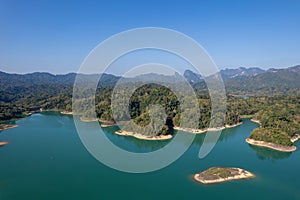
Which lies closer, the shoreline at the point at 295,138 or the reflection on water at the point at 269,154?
the reflection on water at the point at 269,154

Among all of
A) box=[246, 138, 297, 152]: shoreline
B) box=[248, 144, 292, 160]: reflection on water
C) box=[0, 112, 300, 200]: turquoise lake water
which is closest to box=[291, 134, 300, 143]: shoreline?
box=[246, 138, 297, 152]: shoreline

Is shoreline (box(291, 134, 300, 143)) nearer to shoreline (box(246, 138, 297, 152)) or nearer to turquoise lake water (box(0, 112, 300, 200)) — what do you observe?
shoreline (box(246, 138, 297, 152))

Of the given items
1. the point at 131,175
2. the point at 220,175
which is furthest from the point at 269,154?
the point at 131,175

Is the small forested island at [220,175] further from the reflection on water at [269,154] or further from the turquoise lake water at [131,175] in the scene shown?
the reflection on water at [269,154]

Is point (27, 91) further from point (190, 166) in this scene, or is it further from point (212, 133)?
point (190, 166)

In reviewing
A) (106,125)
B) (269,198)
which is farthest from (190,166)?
(106,125)

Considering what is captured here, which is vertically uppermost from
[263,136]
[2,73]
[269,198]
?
[2,73]

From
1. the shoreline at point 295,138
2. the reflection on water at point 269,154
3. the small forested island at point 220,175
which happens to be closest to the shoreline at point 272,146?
the reflection on water at point 269,154
